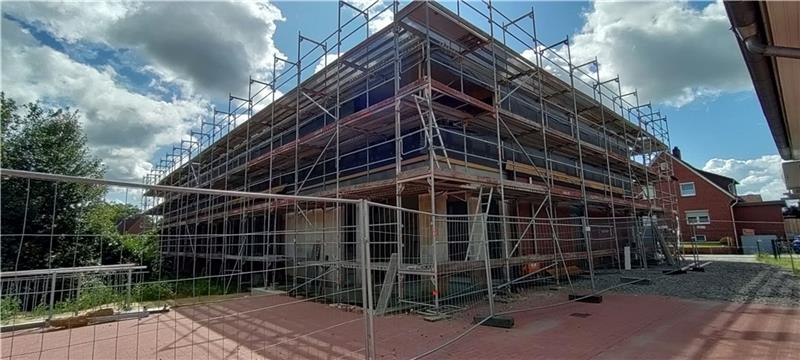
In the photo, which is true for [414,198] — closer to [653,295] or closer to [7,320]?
[653,295]

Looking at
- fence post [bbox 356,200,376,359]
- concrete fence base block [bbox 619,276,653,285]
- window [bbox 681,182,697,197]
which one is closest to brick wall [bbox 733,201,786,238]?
window [bbox 681,182,697,197]

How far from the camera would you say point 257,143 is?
66.1 feet

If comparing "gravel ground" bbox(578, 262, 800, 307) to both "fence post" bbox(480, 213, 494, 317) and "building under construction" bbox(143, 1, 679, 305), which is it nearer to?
"building under construction" bbox(143, 1, 679, 305)

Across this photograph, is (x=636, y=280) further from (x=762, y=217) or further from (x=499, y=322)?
(x=762, y=217)

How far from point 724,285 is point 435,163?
9453mm

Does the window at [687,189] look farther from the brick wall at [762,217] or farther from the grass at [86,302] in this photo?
the grass at [86,302]

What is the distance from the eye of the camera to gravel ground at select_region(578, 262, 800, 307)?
30.4 ft

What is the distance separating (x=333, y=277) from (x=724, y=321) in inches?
345

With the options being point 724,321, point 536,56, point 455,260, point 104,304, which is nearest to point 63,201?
point 104,304

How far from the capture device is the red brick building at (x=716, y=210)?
28984mm

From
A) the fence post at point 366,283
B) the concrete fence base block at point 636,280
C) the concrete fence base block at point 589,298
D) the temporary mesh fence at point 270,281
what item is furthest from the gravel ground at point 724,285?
the fence post at point 366,283

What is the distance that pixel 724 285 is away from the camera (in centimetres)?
1108

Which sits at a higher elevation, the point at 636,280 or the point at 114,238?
the point at 114,238

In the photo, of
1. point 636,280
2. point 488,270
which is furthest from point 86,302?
point 636,280
